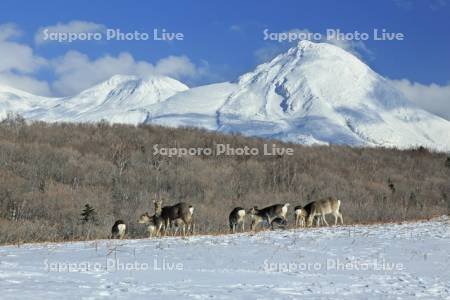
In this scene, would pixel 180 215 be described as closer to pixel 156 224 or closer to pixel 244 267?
pixel 156 224

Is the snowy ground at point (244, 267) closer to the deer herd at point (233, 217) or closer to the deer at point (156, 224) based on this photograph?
the deer herd at point (233, 217)

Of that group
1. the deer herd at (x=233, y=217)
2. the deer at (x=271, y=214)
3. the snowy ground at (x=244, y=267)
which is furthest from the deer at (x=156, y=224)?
the snowy ground at (x=244, y=267)

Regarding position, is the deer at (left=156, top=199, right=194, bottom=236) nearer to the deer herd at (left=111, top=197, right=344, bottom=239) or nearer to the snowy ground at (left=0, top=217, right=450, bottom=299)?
the deer herd at (left=111, top=197, right=344, bottom=239)

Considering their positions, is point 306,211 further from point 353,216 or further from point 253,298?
point 353,216

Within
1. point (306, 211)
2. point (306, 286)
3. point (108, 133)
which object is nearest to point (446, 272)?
point (306, 286)

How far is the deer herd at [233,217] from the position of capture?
23469 millimetres

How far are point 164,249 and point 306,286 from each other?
5.39 metres

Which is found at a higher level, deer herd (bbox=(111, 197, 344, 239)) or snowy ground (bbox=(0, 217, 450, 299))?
deer herd (bbox=(111, 197, 344, 239))

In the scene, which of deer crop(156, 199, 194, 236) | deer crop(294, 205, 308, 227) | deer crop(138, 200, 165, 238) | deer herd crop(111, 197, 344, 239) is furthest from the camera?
deer crop(294, 205, 308, 227)

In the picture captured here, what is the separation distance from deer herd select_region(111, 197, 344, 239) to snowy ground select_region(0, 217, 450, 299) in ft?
14.6

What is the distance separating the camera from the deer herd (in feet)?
77.0

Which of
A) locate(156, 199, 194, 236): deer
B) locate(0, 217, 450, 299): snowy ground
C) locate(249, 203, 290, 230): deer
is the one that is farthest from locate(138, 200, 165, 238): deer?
locate(0, 217, 450, 299): snowy ground

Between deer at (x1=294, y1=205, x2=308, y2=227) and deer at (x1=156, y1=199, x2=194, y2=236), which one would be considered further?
deer at (x1=294, y1=205, x2=308, y2=227)

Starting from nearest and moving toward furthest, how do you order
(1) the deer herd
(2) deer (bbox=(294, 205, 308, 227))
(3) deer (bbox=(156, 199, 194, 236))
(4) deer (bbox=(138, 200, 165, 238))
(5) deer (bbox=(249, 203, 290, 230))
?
1. (3) deer (bbox=(156, 199, 194, 236))
2. (1) the deer herd
3. (4) deer (bbox=(138, 200, 165, 238))
4. (2) deer (bbox=(294, 205, 308, 227))
5. (5) deer (bbox=(249, 203, 290, 230))
